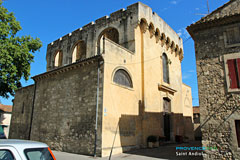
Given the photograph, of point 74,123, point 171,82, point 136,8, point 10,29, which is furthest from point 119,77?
point 10,29

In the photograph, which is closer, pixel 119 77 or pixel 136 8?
pixel 119 77

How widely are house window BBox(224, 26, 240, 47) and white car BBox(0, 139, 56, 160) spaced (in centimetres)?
879

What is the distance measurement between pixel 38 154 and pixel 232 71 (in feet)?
27.4

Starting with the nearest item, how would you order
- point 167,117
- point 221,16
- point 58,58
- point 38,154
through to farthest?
point 38,154 < point 221,16 < point 167,117 < point 58,58

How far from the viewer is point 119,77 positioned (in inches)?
484

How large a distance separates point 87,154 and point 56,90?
5577 mm

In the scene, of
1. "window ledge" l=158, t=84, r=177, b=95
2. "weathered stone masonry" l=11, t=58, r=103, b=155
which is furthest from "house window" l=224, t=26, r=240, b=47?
"window ledge" l=158, t=84, r=177, b=95

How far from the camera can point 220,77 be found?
28.0 ft

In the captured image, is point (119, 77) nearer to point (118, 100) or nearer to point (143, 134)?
point (118, 100)

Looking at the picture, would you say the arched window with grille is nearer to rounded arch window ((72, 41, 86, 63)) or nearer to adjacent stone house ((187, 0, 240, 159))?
rounded arch window ((72, 41, 86, 63))

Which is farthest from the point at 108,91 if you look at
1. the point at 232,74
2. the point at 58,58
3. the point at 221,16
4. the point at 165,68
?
the point at 58,58

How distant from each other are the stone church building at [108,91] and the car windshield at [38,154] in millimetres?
5171

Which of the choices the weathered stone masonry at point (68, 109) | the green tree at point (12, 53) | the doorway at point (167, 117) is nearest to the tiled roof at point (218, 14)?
the weathered stone masonry at point (68, 109)

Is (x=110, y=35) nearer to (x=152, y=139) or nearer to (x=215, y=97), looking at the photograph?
(x=152, y=139)
